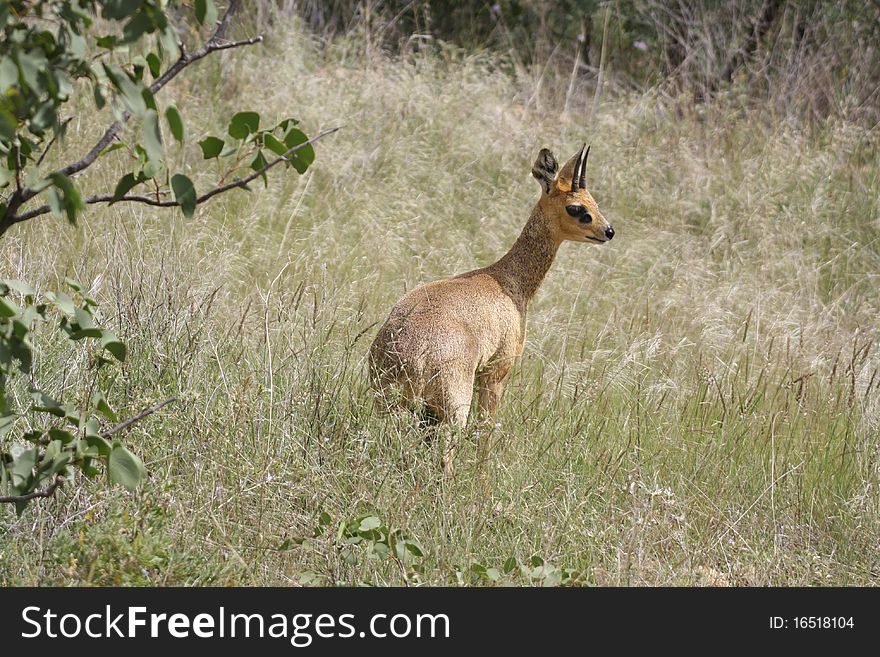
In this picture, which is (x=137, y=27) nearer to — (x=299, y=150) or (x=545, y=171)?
(x=299, y=150)

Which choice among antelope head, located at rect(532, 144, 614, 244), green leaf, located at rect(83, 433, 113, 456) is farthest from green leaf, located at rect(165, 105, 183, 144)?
antelope head, located at rect(532, 144, 614, 244)

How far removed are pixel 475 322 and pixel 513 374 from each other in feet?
2.38

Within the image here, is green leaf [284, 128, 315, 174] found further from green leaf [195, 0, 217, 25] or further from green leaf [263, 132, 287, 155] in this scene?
green leaf [195, 0, 217, 25]

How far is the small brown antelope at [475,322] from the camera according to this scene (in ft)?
15.5

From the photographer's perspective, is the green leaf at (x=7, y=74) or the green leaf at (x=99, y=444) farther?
the green leaf at (x=99, y=444)

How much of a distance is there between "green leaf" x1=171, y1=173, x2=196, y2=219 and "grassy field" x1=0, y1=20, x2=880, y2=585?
1296 millimetres

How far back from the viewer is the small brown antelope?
15.5 ft

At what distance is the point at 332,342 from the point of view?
5.27m

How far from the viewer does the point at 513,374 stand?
5648 mm

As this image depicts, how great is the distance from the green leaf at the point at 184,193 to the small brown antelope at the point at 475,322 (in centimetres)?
188

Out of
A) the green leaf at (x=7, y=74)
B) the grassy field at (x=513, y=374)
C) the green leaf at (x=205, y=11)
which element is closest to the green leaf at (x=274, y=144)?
the green leaf at (x=205, y=11)

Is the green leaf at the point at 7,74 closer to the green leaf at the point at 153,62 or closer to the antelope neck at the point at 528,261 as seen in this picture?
the green leaf at the point at 153,62

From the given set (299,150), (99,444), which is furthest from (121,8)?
(99,444)

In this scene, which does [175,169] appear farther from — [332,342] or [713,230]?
[713,230]
